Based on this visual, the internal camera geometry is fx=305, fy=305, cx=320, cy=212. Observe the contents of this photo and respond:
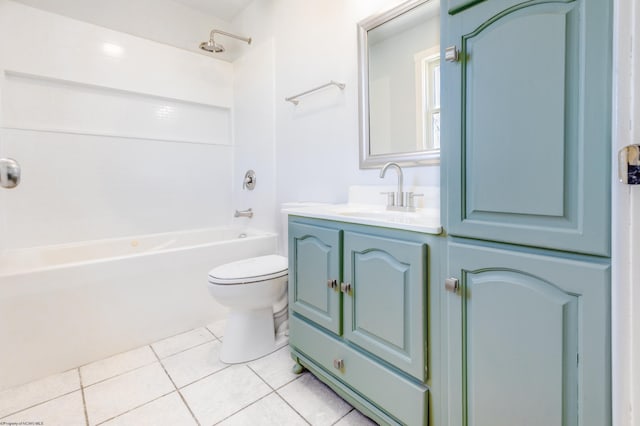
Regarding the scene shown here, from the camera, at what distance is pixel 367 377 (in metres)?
1.19

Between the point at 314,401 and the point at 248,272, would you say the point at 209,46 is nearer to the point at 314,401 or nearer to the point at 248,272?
the point at 248,272

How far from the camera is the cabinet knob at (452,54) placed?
895mm

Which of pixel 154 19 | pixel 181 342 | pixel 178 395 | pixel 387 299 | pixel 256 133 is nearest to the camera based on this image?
pixel 387 299

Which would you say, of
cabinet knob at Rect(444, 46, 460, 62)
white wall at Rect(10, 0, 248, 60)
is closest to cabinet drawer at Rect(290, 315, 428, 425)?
cabinet knob at Rect(444, 46, 460, 62)

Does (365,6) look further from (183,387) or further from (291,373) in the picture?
(183,387)

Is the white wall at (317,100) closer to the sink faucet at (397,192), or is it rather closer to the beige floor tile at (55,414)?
the sink faucet at (397,192)

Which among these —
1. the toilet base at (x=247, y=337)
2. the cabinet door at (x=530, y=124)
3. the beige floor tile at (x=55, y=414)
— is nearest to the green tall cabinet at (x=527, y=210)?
the cabinet door at (x=530, y=124)

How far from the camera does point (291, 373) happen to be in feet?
5.32

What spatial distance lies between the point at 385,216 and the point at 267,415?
3.30 ft

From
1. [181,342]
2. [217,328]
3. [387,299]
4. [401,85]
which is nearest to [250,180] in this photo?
[217,328]

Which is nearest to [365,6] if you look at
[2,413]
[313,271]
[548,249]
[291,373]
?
[313,271]

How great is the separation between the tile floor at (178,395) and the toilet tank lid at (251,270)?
495 mm

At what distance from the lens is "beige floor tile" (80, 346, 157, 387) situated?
162 cm

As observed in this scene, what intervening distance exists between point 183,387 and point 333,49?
82.6 inches
